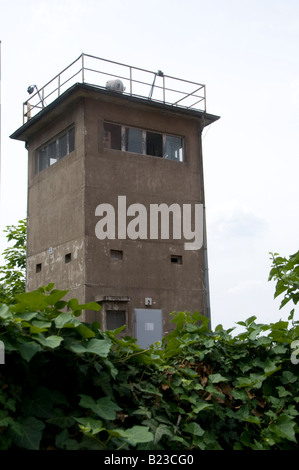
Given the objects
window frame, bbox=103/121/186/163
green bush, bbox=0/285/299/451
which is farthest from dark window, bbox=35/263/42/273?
green bush, bbox=0/285/299/451

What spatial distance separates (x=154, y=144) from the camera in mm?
19750

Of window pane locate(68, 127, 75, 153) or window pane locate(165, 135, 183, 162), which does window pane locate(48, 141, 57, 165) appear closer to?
window pane locate(68, 127, 75, 153)

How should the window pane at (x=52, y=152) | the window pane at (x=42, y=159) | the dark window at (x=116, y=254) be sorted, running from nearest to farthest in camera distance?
the dark window at (x=116, y=254), the window pane at (x=52, y=152), the window pane at (x=42, y=159)

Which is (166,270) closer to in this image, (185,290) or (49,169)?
(185,290)

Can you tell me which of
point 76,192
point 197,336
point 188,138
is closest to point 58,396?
point 197,336

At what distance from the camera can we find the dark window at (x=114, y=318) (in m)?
17.0

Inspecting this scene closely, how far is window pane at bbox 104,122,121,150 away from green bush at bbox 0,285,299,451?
14.3 meters

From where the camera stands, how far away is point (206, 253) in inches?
775

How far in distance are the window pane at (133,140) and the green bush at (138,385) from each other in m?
14.6

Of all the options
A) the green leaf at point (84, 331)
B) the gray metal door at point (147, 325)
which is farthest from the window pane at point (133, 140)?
the green leaf at point (84, 331)

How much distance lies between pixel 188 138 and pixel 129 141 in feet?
8.38

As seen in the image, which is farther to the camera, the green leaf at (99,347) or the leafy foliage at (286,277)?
the leafy foliage at (286,277)

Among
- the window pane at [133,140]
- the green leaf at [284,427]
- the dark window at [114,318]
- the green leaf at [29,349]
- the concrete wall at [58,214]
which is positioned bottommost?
the green leaf at [284,427]

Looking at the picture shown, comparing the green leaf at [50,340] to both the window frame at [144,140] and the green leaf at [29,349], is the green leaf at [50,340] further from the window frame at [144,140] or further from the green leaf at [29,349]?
the window frame at [144,140]
